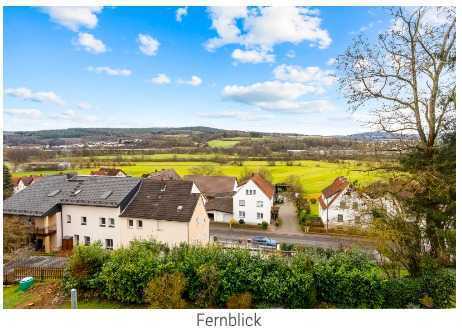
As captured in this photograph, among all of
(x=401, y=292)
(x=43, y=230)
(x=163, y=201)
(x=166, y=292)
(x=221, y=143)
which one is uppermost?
(x=221, y=143)

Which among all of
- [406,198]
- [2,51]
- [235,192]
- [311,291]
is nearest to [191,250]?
[311,291]

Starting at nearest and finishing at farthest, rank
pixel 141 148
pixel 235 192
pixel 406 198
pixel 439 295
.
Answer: pixel 439 295 < pixel 406 198 < pixel 141 148 < pixel 235 192

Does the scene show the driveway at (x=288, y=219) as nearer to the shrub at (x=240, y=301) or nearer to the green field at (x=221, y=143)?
the green field at (x=221, y=143)

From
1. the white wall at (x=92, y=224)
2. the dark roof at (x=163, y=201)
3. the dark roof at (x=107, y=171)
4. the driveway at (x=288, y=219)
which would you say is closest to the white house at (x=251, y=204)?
the driveway at (x=288, y=219)

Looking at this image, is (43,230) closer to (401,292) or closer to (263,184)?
(263,184)

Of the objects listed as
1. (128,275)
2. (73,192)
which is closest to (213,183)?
(73,192)

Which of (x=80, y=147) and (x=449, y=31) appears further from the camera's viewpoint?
(x=80, y=147)

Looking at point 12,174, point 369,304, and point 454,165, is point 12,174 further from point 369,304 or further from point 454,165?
point 454,165
